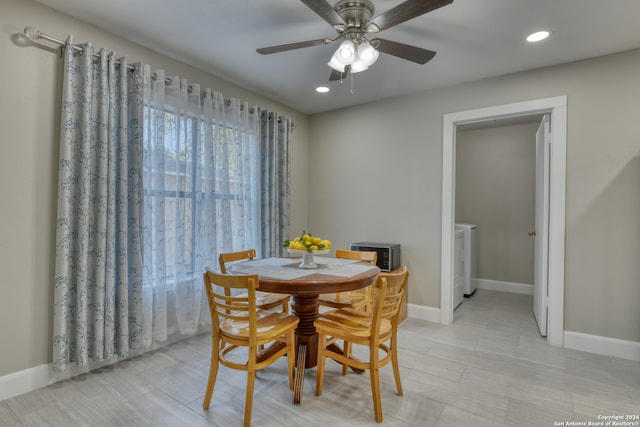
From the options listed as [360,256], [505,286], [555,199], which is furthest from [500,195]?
[360,256]

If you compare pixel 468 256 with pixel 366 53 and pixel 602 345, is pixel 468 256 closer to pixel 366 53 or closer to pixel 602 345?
pixel 602 345

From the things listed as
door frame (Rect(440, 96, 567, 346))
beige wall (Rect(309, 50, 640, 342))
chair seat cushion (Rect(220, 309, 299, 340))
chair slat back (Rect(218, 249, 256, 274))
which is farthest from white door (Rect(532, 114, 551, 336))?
chair slat back (Rect(218, 249, 256, 274))

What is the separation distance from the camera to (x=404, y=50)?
208cm

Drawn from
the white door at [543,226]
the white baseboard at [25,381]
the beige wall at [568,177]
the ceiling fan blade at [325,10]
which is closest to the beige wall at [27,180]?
the white baseboard at [25,381]

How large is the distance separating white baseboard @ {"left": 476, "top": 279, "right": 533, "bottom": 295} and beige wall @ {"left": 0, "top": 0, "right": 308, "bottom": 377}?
17.5 ft

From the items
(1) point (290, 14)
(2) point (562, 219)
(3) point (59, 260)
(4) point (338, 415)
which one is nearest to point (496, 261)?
(2) point (562, 219)

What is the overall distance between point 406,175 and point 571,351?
2.24 meters

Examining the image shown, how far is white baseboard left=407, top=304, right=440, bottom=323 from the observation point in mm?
3547

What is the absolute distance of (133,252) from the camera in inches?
99.3

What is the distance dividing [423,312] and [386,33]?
2840 mm

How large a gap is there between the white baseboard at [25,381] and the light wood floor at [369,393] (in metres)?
0.05

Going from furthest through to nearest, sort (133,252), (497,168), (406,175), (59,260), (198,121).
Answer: (497,168)
(406,175)
(198,121)
(133,252)
(59,260)

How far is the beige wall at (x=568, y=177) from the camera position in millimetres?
2684

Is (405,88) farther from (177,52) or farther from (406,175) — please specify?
(177,52)
